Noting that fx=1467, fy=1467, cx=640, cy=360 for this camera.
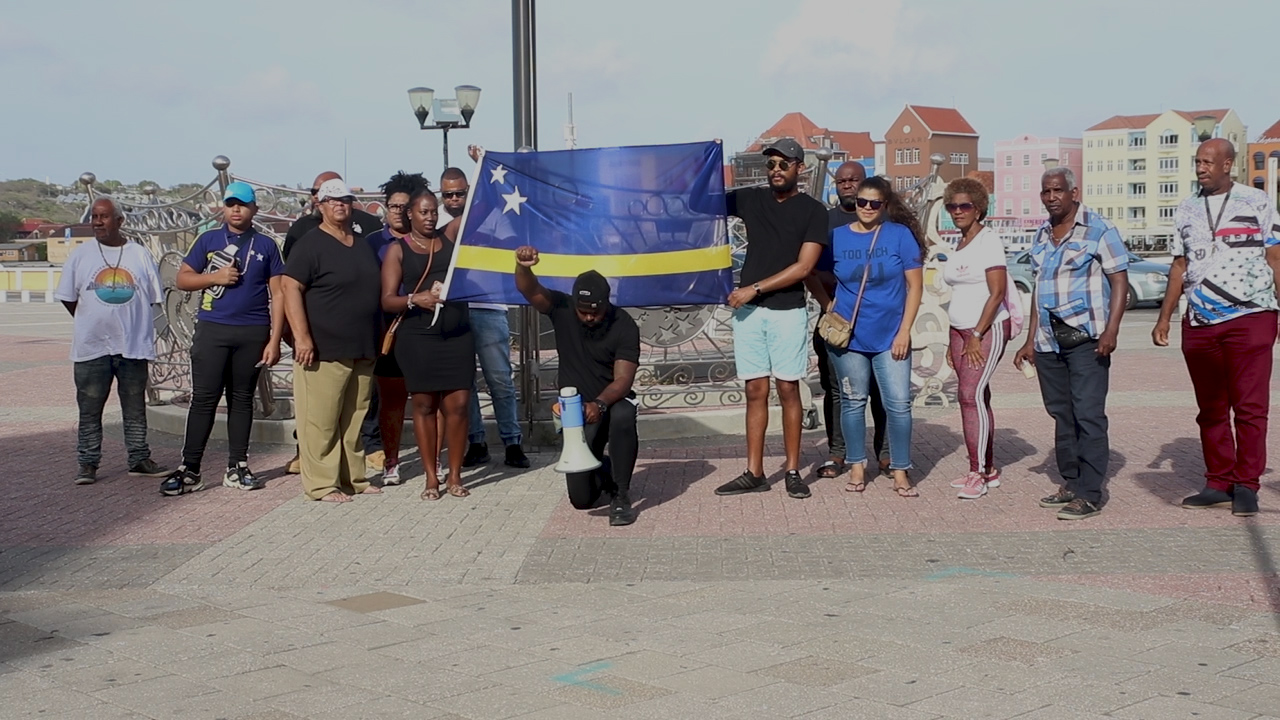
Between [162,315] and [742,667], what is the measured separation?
27.6ft

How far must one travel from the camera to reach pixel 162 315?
12.1 metres

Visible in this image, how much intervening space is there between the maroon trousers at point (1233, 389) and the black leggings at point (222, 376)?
5.34 meters

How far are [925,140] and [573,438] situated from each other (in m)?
145

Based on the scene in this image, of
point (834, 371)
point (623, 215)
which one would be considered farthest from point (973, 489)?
point (623, 215)

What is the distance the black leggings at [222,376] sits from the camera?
8.80 meters

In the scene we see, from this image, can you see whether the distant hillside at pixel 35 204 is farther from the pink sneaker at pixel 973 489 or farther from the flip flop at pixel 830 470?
the pink sneaker at pixel 973 489

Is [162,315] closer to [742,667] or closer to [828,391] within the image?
[828,391]

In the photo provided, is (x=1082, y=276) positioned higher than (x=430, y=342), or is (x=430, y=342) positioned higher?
(x=1082, y=276)

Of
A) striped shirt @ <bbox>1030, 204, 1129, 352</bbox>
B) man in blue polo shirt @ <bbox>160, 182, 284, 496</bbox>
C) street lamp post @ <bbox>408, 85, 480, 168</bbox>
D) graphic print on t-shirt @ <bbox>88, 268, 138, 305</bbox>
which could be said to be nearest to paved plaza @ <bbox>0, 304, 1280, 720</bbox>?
man in blue polo shirt @ <bbox>160, 182, 284, 496</bbox>

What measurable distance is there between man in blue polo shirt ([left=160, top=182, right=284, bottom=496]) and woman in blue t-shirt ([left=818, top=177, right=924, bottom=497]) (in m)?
3.33

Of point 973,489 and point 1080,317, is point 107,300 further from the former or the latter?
point 1080,317

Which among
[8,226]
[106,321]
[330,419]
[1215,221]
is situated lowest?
[330,419]

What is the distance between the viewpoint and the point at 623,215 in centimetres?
894

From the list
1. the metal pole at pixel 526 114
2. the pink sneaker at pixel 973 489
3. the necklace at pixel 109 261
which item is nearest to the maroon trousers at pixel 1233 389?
the pink sneaker at pixel 973 489
